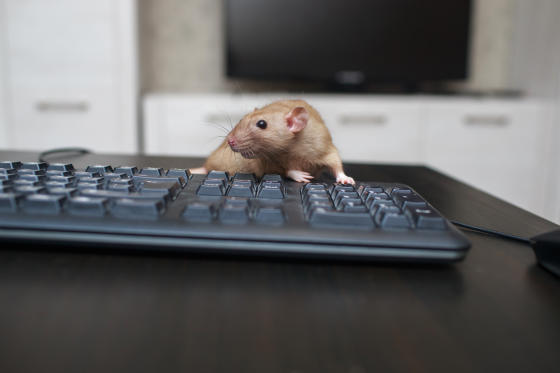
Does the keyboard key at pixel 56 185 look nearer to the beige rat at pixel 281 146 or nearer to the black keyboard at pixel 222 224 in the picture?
the black keyboard at pixel 222 224

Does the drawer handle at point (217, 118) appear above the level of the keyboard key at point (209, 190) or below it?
above

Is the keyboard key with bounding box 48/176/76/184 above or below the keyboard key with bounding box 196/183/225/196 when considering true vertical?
above

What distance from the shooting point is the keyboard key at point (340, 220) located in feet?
0.94

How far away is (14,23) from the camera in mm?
1775

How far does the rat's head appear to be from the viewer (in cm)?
56

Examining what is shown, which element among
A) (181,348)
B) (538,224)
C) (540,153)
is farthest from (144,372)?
(540,153)

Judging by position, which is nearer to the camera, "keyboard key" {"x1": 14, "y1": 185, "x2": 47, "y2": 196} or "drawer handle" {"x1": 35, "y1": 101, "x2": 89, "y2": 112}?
"keyboard key" {"x1": 14, "y1": 185, "x2": 47, "y2": 196}

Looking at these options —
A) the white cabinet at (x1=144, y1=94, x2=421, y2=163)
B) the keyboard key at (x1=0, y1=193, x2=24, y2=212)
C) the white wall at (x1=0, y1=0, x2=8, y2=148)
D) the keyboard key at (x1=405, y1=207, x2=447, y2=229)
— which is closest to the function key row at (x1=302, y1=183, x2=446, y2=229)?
the keyboard key at (x1=405, y1=207, x2=447, y2=229)

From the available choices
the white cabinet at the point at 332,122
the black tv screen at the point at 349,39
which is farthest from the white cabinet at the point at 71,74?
the black tv screen at the point at 349,39

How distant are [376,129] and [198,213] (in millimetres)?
1691

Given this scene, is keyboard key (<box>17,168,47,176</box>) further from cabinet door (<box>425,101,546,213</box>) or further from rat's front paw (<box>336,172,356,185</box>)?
cabinet door (<box>425,101,546,213</box>)

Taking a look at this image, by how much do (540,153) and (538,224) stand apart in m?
1.83

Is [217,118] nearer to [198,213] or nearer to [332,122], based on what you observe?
[332,122]

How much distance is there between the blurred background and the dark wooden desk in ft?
4.81
